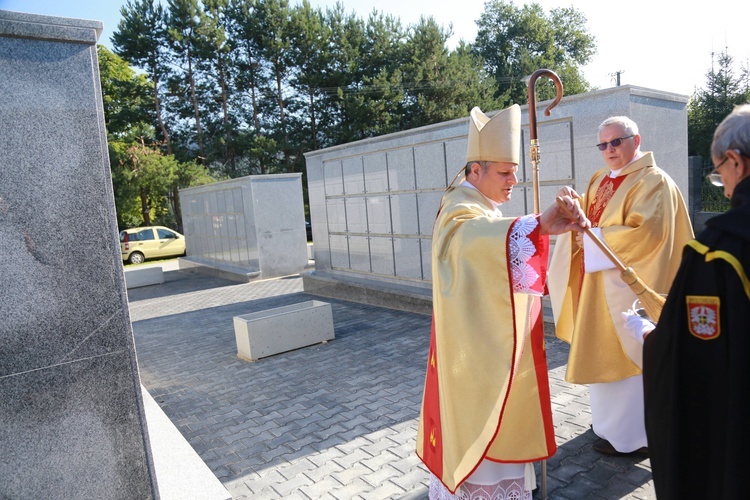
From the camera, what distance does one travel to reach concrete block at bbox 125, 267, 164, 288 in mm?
13852

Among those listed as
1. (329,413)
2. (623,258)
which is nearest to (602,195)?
(623,258)

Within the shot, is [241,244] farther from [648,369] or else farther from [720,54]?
[720,54]

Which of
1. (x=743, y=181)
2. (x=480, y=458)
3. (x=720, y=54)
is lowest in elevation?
(x=480, y=458)

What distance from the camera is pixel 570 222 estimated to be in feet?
7.52

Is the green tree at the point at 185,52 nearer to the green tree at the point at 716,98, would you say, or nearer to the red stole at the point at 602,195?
the green tree at the point at 716,98

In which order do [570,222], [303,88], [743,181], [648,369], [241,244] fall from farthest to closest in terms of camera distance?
[303,88] → [241,244] → [570,222] → [648,369] → [743,181]

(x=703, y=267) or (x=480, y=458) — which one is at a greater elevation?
(x=703, y=267)

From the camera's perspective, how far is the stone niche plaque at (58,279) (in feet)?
8.04

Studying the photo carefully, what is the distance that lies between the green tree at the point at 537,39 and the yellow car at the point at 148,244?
28.0 meters

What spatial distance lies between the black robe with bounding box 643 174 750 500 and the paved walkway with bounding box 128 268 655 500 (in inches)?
60.5

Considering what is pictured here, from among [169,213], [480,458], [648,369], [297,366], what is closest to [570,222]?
[648,369]

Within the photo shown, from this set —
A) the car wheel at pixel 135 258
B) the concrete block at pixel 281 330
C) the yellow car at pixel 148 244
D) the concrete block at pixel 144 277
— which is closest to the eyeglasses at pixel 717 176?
the concrete block at pixel 281 330

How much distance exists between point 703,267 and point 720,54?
78.6 ft

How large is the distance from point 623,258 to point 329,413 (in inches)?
104
